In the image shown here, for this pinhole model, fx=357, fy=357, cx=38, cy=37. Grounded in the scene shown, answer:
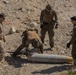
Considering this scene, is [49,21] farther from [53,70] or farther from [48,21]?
[53,70]

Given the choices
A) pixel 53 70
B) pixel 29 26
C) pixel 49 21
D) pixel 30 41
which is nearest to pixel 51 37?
pixel 49 21

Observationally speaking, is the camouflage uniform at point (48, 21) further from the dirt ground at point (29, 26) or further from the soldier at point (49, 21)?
the dirt ground at point (29, 26)

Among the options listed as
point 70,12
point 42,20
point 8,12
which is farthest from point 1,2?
point 42,20

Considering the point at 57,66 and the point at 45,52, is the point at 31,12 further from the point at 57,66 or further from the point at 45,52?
the point at 57,66

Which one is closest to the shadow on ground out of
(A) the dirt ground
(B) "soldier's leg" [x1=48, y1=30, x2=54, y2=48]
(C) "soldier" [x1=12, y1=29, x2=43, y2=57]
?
(A) the dirt ground

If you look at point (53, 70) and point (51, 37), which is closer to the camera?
point (53, 70)

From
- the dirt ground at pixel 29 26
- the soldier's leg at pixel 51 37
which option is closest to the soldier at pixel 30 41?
the dirt ground at pixel 29 26

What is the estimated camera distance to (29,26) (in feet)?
49.4

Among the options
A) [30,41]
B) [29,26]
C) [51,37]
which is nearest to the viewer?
[30,41]

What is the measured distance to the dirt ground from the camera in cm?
1130

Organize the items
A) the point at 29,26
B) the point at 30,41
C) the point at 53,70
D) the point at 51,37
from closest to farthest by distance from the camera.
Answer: the point at 53,70 < the point at 30,41 < the point at 51,37 < the point at 29,26

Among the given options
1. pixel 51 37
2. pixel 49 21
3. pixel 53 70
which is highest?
pixel 49 21

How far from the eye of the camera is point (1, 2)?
1670 centimetres

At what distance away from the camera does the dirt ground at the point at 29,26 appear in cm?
1130
